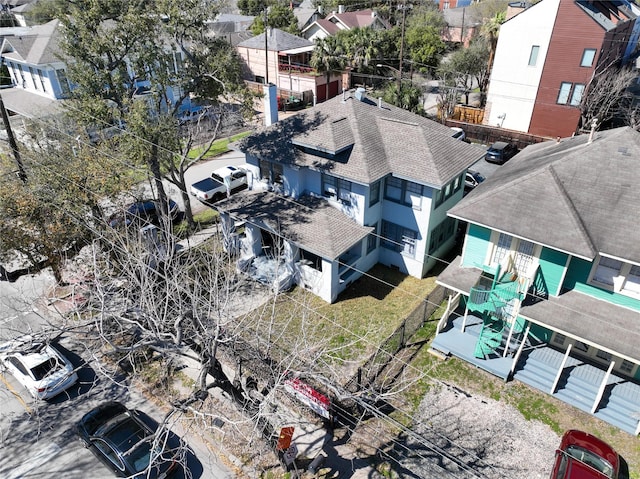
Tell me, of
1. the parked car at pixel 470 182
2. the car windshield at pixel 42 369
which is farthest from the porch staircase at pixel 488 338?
the car windshield at pixel 42 369

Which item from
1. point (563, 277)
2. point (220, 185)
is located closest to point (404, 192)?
point (563, 277)

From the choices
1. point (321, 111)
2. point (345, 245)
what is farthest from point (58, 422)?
point (321, 111)

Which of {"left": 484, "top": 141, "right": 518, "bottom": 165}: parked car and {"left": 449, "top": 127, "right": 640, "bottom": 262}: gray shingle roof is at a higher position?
{"left": 449, "top": 127, "right": 640, "bottom": 262}: gray shingle roof

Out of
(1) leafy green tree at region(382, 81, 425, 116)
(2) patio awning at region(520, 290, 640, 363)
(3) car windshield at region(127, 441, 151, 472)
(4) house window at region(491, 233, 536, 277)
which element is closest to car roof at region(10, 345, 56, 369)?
(3) car windshield at region(127, 441, 151, 472)

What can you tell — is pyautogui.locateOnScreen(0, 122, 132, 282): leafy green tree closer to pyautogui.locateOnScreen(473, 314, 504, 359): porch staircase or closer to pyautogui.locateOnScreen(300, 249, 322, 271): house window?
pyautogui.locateOnScreen(300, 249, 322, 271): house window

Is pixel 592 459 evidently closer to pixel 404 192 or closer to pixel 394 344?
pixel 394 344

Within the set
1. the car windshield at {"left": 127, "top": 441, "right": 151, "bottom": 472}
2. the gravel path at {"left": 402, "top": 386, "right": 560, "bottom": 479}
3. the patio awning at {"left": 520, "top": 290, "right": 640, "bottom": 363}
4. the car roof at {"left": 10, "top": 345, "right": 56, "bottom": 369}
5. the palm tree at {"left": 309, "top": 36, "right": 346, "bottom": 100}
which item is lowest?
the gravel path at {"left": 402, "top": 386, "right": 560, "bottom": 479}
